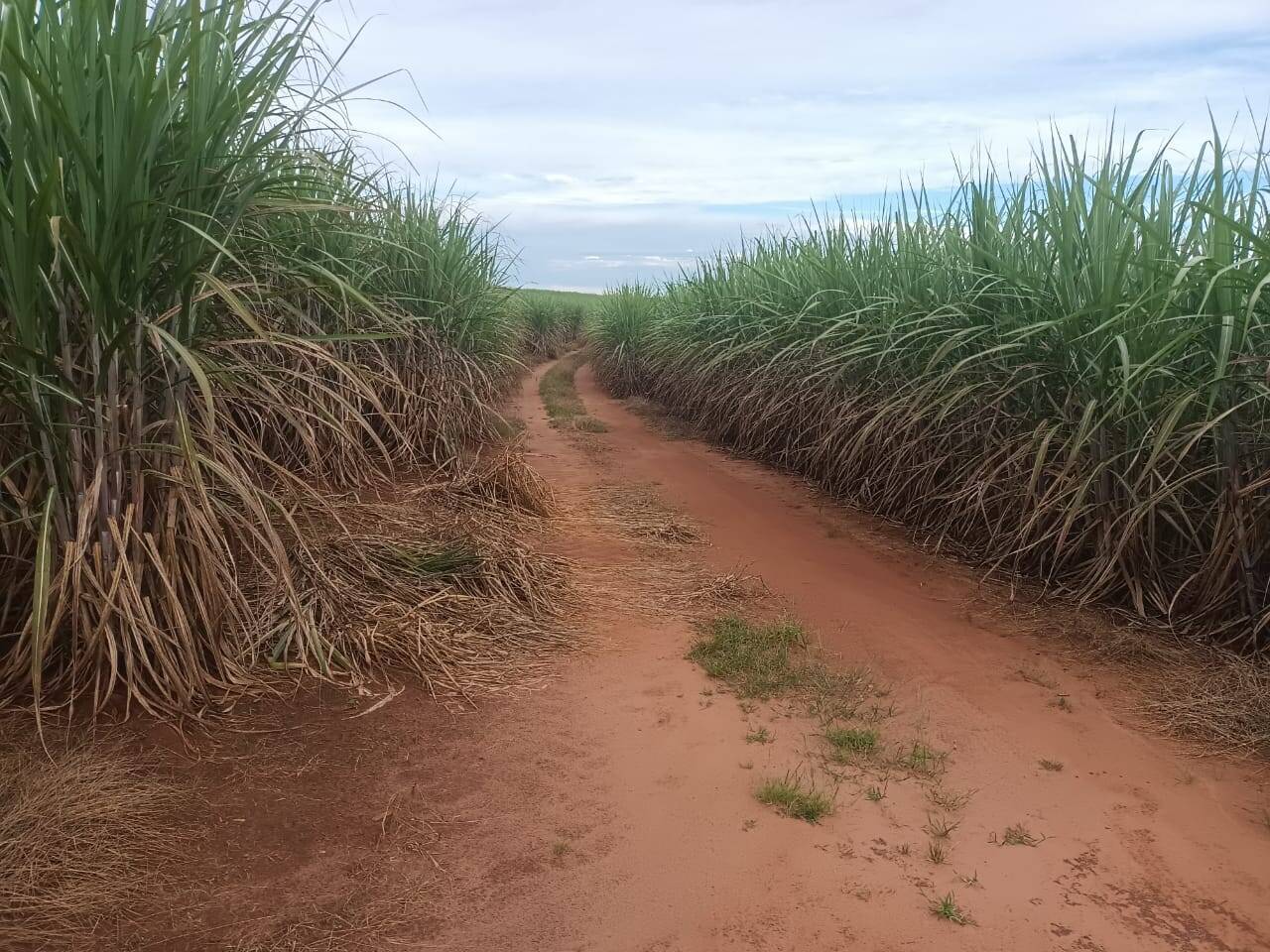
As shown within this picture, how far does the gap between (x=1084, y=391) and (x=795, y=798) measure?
7.74 ft

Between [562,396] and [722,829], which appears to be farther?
[562,396]

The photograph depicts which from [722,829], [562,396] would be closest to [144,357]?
[722,829]

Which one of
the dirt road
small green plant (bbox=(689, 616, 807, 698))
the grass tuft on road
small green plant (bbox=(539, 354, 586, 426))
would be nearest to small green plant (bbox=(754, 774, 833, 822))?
the dirt road

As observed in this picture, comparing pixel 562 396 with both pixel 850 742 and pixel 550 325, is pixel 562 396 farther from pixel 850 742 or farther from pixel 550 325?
Result: pixel 850 742

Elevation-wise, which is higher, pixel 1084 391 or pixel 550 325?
pixel 550 325

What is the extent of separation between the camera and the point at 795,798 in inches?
81.7

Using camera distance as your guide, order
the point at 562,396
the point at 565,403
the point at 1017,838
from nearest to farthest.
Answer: the point at 1017,838 → the point at 565,403 → the point at 562,396

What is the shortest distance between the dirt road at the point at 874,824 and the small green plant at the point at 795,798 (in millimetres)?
30

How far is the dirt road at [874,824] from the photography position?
1.69 m

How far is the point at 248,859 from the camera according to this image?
1799 millimetres

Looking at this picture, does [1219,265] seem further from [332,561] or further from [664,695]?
[332,561]

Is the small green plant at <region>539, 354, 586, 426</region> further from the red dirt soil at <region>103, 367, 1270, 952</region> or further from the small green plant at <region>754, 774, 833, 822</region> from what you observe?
the small green plant at <region>754, 774, 833, 822</region>

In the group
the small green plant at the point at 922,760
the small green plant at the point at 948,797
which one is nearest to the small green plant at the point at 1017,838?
the small green plant at the point at 948,797

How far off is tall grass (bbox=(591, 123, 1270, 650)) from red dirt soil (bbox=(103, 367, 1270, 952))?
0.70m
